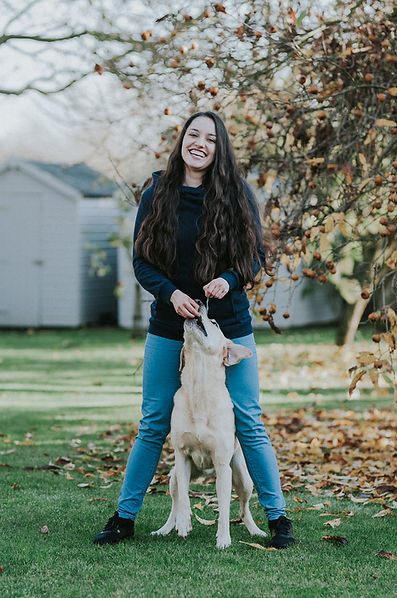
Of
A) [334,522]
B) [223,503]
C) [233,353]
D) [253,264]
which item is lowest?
[334,522]

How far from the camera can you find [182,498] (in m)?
3.91

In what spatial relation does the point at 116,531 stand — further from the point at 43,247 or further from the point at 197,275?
the point at 43,247

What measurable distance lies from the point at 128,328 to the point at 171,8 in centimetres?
1300

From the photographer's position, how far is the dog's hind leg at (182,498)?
392 centimetres

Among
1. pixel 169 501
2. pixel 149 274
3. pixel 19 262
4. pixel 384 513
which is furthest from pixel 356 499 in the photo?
pixel 19 262

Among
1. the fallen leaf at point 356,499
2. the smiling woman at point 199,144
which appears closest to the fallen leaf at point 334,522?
the fallen leaf at point 356,499

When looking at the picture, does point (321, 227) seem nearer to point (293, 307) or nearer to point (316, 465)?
point (316, 465)

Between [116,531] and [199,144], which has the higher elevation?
[199,144]


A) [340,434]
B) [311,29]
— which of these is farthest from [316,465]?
[311,29]

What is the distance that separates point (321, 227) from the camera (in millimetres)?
5117

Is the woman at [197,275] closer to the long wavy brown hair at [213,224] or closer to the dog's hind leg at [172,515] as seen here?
the long wavy brown hair at [213,224]

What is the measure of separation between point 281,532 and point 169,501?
1.21m

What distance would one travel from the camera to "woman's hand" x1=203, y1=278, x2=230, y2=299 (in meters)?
3.79

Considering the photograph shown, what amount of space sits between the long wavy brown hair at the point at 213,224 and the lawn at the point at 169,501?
141cm
